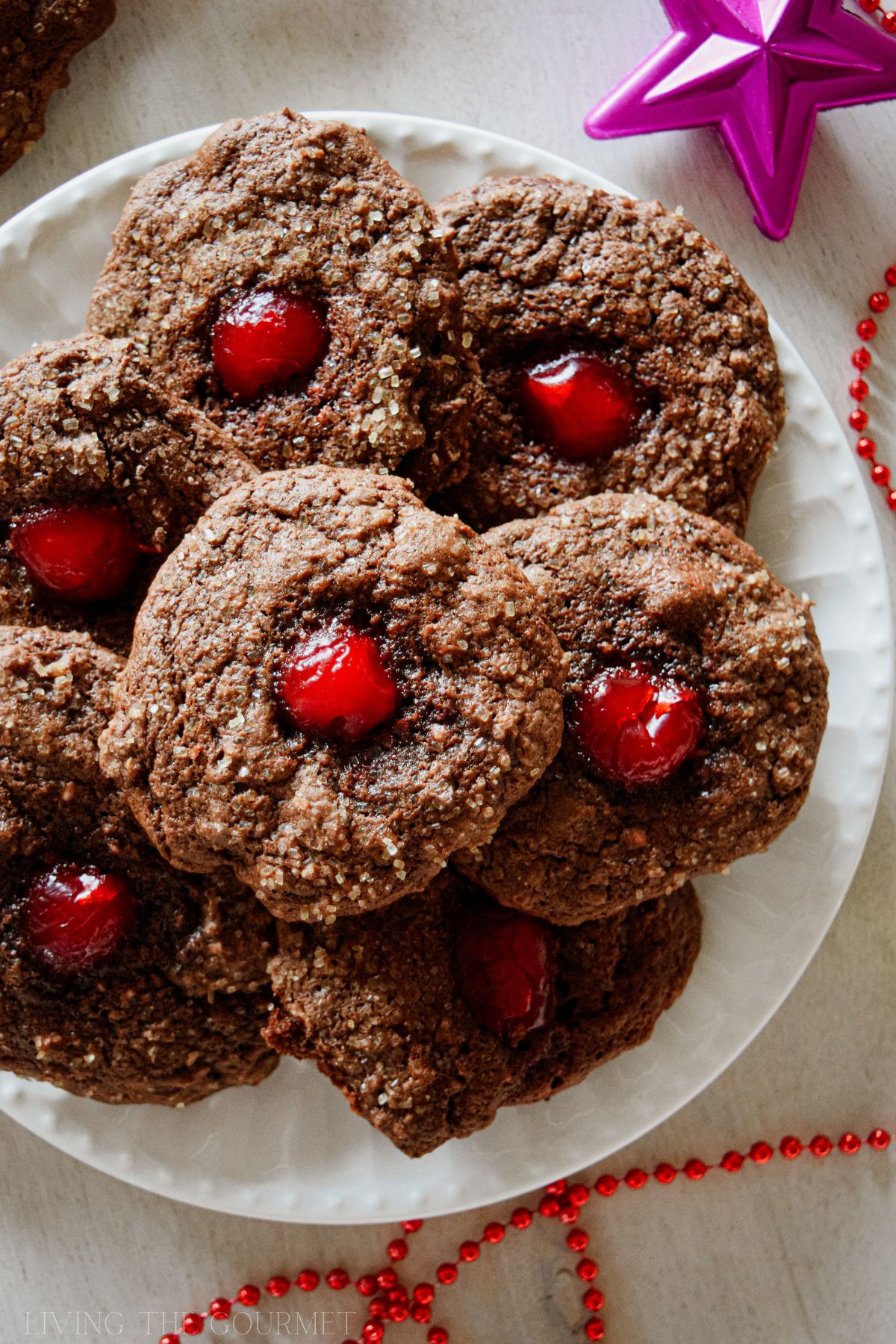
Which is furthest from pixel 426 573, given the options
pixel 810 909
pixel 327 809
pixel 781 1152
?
pixel 781 1152

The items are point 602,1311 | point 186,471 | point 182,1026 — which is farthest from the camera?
point 602,1311

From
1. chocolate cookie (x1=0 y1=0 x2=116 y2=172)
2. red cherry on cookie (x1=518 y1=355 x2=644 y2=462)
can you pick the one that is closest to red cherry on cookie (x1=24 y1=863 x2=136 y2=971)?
red cherry on cookie (x1=518 y1=355 x2=644 y2=462)

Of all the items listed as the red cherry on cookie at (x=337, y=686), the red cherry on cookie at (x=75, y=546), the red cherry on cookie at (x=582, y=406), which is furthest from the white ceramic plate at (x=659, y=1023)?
the red cherry on cookie at (x=337, y=686)

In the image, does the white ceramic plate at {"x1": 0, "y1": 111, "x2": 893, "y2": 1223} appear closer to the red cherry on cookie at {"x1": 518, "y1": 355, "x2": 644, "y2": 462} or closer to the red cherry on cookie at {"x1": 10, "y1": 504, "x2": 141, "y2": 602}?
the red cherry on cookie at {"x1": 518, "y1": 355, "x2": 644, "y2": 462}

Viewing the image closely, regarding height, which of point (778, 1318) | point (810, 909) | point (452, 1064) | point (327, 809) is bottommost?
point (778, 1318)

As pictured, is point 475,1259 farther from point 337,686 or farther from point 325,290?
point 325,290

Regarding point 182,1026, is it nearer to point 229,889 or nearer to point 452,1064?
point 229,889
